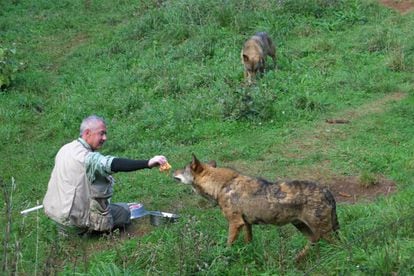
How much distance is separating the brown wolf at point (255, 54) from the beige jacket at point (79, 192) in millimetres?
5184

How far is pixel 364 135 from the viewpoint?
10.3 metres

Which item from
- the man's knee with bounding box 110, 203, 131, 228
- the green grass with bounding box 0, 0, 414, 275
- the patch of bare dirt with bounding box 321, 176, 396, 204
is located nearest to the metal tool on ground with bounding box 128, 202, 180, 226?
the man's knee with bounding box 110, 203, 131, 228

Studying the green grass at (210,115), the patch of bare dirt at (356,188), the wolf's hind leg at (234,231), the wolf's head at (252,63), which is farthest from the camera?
the wolf's head at (252,63)

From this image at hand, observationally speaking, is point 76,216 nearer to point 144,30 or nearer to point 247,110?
point 247,110

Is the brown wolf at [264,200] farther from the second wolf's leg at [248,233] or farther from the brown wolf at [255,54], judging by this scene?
the brown wolf at [255,54]

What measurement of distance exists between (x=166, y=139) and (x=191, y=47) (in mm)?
3878

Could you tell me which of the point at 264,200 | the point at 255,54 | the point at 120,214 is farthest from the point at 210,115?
the point at 264,200

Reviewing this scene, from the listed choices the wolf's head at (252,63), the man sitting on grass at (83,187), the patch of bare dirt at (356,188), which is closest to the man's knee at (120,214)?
the man sitting on grass at (83,187)

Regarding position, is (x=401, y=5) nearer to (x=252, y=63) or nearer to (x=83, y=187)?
(x=252, y=63)

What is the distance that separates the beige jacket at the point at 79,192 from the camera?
754 centimetres

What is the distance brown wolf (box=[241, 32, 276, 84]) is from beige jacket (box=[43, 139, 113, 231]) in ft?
17.0

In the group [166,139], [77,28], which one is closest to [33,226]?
[166,139]

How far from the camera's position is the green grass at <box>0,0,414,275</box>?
628cm

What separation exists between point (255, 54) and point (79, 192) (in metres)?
6.05
